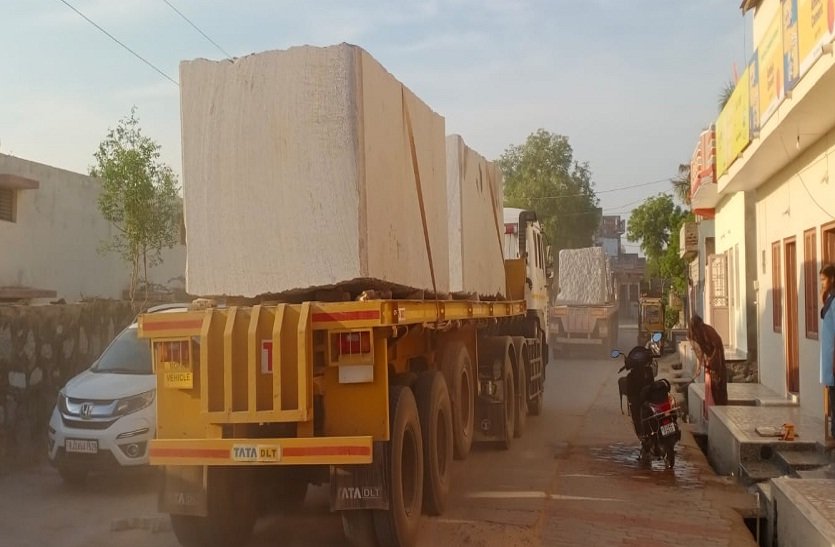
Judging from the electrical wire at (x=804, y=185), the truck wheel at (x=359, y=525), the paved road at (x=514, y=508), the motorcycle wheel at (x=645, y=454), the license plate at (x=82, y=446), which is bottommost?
the paved road at (x=514, y=508)

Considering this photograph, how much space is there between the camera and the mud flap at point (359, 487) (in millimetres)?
5801

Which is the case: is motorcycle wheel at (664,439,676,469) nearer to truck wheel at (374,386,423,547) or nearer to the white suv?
truck wheel at (374,386,423,547)

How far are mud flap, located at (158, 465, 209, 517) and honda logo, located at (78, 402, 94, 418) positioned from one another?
3191 millimetres

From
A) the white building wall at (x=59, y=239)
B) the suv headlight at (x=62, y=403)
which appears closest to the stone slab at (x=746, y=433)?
the suv headlight at (x=62, y=403)

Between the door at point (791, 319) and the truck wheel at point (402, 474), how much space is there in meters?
8.09

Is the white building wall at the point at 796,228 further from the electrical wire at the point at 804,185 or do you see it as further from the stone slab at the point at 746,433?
the stone slab at the point at 746,433

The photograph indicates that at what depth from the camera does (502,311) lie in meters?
11.0

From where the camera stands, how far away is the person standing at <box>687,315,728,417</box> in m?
10.8

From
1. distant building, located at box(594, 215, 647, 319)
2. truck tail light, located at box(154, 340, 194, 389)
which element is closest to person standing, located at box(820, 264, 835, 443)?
truck tail light, located at box(154, 340, 194, 389)

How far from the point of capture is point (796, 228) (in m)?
12.3

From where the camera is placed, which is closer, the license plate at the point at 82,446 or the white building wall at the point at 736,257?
the license plate at the point at 82,446

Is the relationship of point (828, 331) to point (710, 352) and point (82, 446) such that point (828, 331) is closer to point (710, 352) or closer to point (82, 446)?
point (710, 352)

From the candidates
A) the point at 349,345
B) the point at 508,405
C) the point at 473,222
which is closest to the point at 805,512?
the point at 349,345

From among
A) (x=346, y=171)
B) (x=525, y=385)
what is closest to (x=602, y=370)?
(x=525, y=385)
